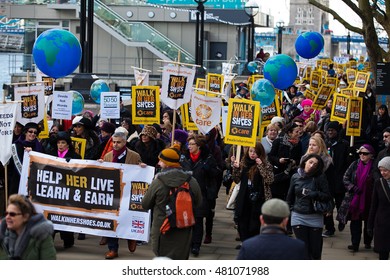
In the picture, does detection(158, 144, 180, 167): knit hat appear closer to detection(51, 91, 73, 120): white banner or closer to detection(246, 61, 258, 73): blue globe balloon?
detection(51, 91, 73, 120): white banner

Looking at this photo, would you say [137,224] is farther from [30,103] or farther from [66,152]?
A: [30,103]

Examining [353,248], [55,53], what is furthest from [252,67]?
[353,248]

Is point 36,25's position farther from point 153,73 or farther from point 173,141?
point 173,141

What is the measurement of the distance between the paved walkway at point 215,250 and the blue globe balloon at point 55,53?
4112 mm

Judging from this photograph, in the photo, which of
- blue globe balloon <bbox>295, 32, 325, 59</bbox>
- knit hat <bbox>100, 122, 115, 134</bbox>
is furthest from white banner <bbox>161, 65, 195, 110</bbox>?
blue globe balloon <bbox>295, 32, 325, 59</bbox>

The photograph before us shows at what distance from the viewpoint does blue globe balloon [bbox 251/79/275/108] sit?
776 inches

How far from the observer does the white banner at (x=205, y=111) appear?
1532cm

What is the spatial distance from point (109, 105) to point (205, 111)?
4.09 meters

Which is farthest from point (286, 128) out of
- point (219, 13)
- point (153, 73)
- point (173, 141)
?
point (219, 13)

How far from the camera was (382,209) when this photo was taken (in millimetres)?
12469

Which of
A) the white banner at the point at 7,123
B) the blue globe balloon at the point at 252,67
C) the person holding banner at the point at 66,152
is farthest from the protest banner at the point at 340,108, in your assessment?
the blue globe balloon at the point at 252,67

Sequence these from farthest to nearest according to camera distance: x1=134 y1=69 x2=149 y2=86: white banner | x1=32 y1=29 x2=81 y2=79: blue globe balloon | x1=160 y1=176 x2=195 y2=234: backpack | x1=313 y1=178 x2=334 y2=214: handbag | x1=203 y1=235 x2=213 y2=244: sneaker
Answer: x1=134 y1=69 x2=149 y2=86: white banner, x1=32 y1=29 x2=81 y2=79: blue globe balloon, x1=203 y1=235 x2=213 y2=244: sneaker, x1=313 y1=178 x2=334 y2=214: handbag, x1=160 y1=176 x2=195 y2=234: backpack

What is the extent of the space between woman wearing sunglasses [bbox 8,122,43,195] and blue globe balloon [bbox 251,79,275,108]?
6713 mm
